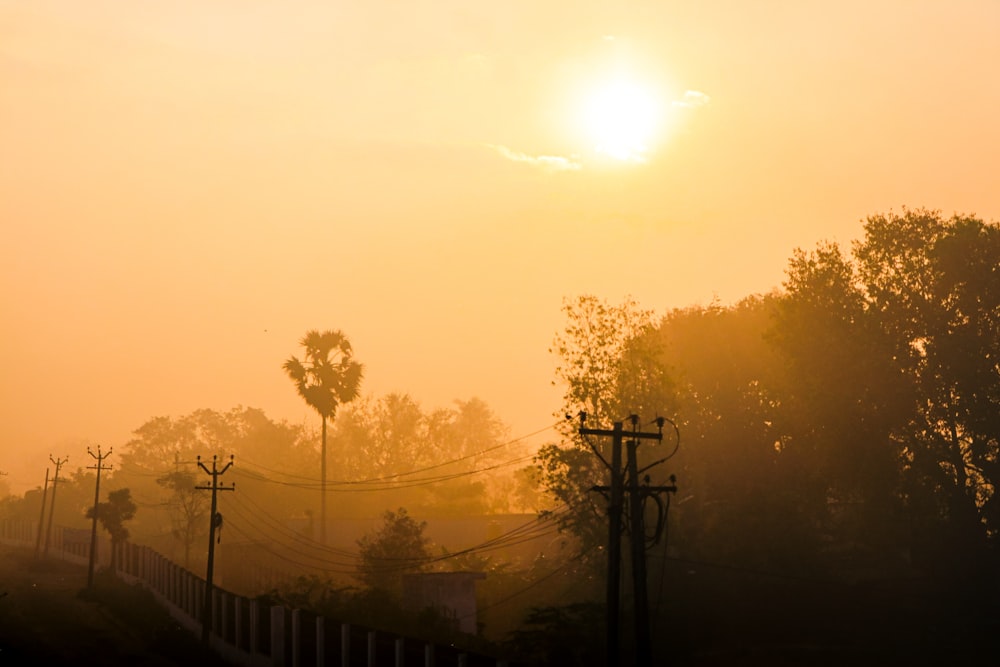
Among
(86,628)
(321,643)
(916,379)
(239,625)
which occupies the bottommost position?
(86,628)

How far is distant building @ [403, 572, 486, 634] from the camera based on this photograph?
59.5m

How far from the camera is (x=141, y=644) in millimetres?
60062

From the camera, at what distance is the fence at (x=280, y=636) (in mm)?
38878

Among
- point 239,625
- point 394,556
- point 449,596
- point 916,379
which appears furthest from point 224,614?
point 916,379

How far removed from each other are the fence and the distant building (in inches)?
397

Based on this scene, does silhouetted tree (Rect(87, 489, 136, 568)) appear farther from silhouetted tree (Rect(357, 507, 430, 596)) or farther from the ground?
silhouetted tree (Rect(357, 507, 430, 596))

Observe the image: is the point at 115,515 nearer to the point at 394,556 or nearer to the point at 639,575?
the point at 394,556

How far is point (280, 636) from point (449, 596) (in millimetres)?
13846

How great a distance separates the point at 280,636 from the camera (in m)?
47.7

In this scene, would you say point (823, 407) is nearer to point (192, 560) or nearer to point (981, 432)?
point (981, 432)

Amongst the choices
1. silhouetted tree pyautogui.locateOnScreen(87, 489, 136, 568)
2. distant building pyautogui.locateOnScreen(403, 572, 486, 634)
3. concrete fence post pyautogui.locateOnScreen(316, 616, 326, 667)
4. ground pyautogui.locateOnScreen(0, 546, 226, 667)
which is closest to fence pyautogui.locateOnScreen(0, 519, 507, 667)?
concrete fence post pyautogui.locateOnScreen(316, 616, 326, 667)

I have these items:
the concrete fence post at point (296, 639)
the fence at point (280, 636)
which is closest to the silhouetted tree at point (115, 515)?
the fence at point (280, 636)

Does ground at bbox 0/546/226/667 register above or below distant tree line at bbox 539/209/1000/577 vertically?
below

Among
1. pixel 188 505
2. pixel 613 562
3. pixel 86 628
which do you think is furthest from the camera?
pixel 188 505
